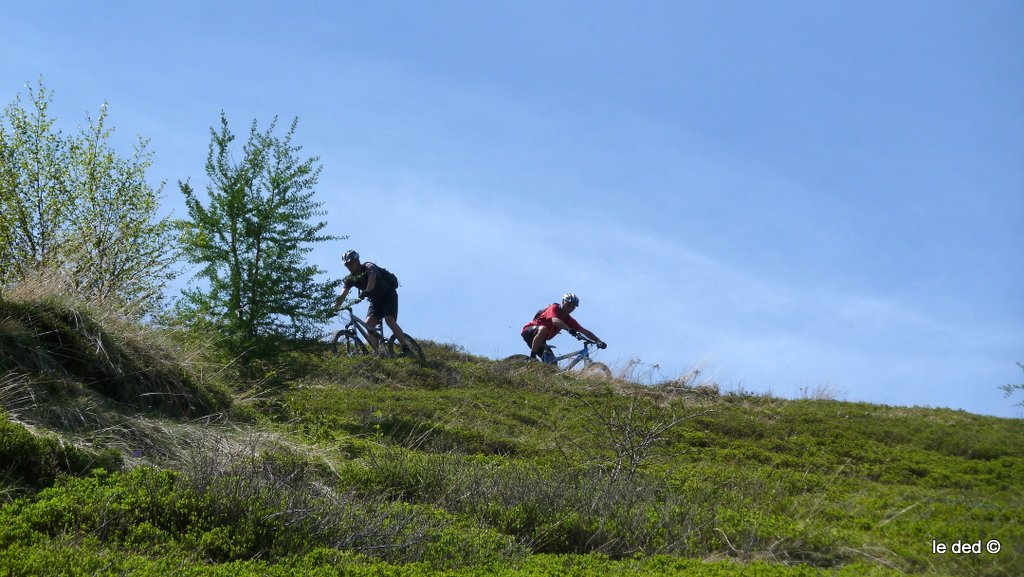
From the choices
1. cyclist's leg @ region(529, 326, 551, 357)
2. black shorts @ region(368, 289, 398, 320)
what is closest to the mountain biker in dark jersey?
black shorts @ region(368, 289, 398, 320)

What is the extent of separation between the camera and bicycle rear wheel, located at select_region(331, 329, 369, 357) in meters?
17.9

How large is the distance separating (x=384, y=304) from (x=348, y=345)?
1117 millimetres

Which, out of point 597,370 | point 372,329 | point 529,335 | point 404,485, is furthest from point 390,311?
point 404,485

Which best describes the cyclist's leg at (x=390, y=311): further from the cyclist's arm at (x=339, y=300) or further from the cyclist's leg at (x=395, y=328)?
the cyclist's arm at (x=339, y=300)

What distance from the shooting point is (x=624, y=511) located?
6.96 m

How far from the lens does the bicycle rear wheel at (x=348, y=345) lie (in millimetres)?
17922

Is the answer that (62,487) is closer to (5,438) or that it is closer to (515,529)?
(5,438)

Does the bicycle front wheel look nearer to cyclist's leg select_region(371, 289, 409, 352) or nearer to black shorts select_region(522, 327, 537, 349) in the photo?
black shorts select_region(522, 327, 537, 349)

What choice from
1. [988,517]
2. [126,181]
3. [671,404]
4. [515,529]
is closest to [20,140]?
[126,181]

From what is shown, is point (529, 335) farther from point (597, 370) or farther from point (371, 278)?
point (371, 278)

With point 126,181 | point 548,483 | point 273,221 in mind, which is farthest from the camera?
point 126,181

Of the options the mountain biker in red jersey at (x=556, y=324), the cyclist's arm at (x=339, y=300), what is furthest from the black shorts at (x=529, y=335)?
the cyclist's arm at (x=339, y=300)

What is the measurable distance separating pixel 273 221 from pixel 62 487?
8.25 metres

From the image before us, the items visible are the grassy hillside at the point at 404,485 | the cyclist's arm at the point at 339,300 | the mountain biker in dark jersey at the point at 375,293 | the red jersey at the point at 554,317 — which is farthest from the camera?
the red jersey at the point at 554,317
